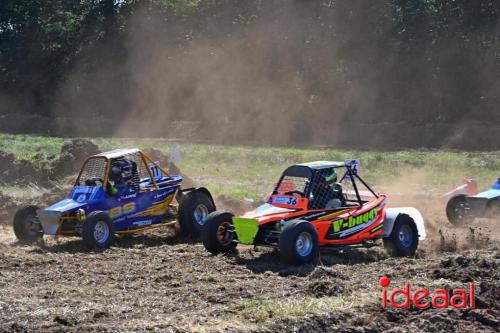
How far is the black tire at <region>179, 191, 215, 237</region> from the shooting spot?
14.8 metres

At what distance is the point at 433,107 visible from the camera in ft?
138

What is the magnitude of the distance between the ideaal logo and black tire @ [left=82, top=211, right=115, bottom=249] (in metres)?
5.81

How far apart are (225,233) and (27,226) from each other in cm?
397

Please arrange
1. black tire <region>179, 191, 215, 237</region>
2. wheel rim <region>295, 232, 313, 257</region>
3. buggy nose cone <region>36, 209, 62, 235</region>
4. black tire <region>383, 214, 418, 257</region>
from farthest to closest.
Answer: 1. black tire <region>179, 191, 215, 237</region>
2. buggy nose cone <region>36, 209, 62, 235</region>
3. black tire <region>383, 214, 418, 257</region>
4. wheel rim <region>295, 232, 313, 257</region>

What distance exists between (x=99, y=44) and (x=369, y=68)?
18985mm

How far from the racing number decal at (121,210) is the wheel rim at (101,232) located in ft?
1.61

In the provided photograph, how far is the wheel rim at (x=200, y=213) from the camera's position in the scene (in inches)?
593

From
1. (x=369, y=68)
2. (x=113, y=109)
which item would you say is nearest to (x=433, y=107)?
(x=369, y=68)

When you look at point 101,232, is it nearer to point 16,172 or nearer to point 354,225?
point 354,225

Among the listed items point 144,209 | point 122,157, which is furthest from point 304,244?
point 122,157

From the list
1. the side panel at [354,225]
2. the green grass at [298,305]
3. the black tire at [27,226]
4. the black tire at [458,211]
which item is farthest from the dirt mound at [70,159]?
the green grass at [298,305]

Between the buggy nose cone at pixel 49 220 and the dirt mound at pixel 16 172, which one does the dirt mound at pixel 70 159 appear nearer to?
the dirt mound at pixel 16 172

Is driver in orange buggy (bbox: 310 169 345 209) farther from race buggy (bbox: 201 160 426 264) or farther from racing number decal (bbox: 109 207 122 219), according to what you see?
racing number decal (bbox: 109 207 122 219)

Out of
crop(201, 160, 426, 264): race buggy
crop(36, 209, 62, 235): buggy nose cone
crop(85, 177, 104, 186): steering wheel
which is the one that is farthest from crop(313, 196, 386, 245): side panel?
crop(36, 209, 62, 235): buggy nose cone
